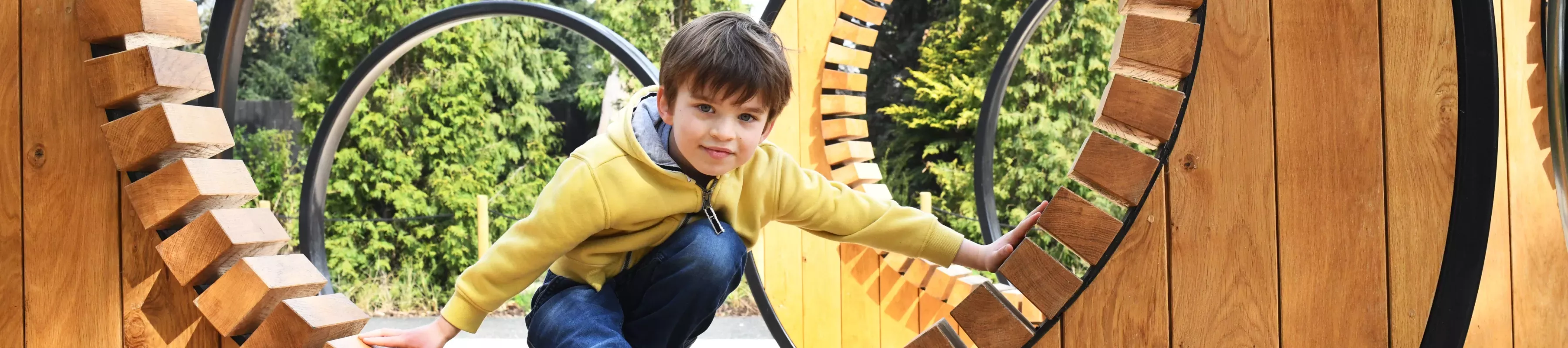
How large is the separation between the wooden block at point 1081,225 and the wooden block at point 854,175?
5.43ft

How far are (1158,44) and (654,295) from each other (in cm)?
76

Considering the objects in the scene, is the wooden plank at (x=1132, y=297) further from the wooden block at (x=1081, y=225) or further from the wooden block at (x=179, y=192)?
the wooden block at (x=179, y=192)

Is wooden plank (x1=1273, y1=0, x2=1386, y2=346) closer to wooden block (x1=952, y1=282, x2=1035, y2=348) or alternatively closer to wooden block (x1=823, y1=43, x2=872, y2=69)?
wooden block (x1=952, y1=282, x2=1035, y2=348)

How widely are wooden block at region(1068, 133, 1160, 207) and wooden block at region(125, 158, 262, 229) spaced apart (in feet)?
3.79

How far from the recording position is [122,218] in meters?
1.49

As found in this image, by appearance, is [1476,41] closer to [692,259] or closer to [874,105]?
[692,259]

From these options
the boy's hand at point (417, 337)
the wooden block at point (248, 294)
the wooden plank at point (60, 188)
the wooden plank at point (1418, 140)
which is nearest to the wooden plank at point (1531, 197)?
the wooden plank at point (1418, 140)

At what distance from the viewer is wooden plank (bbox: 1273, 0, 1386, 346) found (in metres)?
1.15

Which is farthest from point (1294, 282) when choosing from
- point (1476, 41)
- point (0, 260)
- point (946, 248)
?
point (0, 260)

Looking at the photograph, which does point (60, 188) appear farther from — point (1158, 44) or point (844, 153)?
point (844, 153)

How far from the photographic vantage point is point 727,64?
1.35 meters

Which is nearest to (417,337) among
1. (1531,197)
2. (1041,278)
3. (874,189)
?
(1041,278)

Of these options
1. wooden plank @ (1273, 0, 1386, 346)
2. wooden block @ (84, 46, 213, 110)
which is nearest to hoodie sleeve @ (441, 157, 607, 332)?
wooden block @ (84, 46, 213, 110)

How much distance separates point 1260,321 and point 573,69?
7.29 meters
